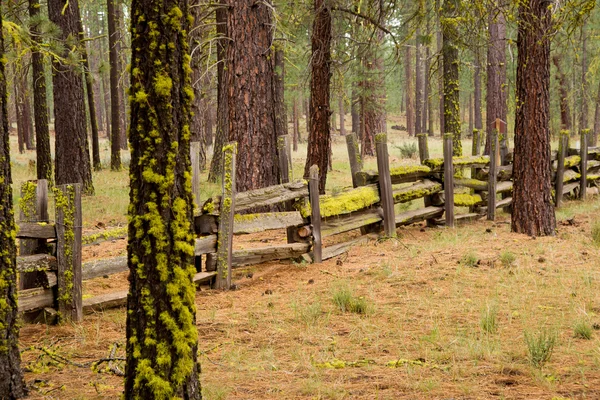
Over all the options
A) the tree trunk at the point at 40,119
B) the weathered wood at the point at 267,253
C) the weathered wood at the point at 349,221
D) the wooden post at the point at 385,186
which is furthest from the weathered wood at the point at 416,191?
the tree trunk at the point at 40,119

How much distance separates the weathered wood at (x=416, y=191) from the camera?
9.45m

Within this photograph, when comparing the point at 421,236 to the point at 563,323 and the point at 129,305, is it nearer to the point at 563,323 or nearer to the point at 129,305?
the point at 563,323

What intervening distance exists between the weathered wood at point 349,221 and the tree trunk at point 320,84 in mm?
2047

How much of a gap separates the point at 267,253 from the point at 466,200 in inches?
201

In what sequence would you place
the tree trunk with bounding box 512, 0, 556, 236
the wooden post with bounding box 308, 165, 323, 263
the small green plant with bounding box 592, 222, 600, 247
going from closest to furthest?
the wooden post with bounding box 308, 165, 323, 263, the small green plant with bounding box 592, 222, 600, 247, the tree trunk with bounding box 512, 0, 556, 236

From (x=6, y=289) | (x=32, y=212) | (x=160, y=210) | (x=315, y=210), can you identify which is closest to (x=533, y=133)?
(x=315, y=210)

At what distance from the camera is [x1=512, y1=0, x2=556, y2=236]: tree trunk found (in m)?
8.65

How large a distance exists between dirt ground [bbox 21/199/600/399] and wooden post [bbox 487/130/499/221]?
9.43 feet

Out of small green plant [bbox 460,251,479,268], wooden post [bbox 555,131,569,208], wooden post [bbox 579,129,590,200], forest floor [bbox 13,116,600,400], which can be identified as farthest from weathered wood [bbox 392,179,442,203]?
wooden post [bbox 579,129,590,200]

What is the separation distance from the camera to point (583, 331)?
15.8 feet

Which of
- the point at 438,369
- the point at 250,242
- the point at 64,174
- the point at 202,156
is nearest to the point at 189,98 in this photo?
the point at 438,369

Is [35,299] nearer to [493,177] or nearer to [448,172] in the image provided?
[448,172]

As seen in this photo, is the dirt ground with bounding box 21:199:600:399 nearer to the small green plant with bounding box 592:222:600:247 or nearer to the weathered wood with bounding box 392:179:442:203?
the small green plant with bounding box 592:222:600:247

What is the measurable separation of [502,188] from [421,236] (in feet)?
10.1
